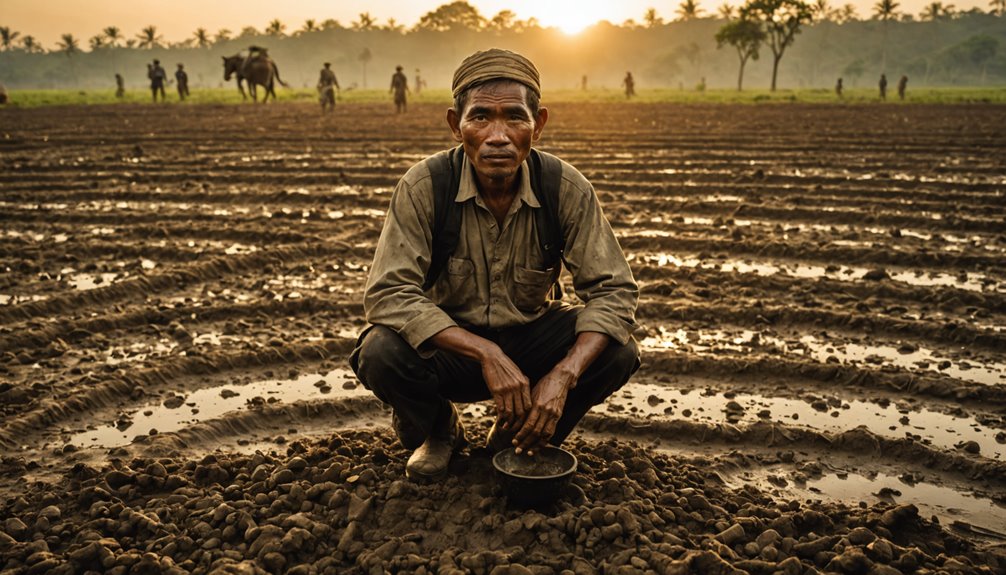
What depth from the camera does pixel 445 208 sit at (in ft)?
9.14

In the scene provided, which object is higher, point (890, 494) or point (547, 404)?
point (547, 404)

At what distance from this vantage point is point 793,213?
25.7 feet

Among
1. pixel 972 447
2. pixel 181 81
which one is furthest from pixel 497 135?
pixel 181 81

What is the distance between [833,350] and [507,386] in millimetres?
2697

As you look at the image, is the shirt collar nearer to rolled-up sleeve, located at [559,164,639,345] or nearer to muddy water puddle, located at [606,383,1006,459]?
rolled-up sleeve, located at [559,164,639,345]

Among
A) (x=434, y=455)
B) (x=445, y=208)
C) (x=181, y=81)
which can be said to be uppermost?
(x=181, y=81)

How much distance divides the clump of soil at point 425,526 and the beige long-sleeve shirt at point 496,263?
21.8 inches

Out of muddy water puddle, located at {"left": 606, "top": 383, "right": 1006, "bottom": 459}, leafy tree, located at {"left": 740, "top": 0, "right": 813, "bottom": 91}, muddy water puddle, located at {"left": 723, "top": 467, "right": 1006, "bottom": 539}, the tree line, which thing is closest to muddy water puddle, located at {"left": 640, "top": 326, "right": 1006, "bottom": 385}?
muddy water puddle, located at {"left": 606, "top": 383, "right": 1006, "bottom": 459}

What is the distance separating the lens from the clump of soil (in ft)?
7.80

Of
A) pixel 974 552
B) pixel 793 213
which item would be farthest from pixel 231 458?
pixel 793 213

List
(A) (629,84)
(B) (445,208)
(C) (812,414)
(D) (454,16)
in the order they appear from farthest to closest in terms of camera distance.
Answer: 1. (D) (454,16)
2. (A) (629,84)
3. (C) (812,414)
4. (B) (445,208)

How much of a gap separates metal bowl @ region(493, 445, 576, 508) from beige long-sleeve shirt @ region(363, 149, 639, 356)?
45cm

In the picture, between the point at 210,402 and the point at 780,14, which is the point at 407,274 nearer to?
the point at 210,402

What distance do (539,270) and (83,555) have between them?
1717 mm
